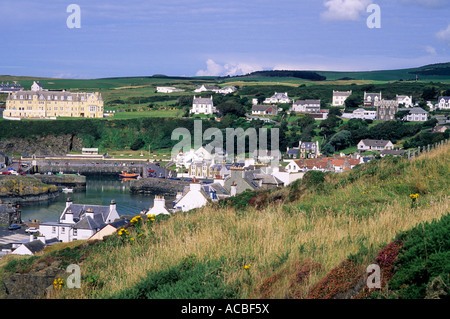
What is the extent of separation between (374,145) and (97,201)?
114 feet

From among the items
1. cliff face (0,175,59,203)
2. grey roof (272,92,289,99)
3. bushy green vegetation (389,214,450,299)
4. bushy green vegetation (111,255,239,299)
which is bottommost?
cliff face (0,175,59,203)

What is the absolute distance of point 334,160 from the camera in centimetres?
5141

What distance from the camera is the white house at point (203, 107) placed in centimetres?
9838

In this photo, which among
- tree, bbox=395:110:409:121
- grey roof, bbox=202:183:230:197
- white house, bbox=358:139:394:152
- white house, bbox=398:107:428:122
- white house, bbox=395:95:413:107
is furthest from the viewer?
white house, bbox=395:95:413:107

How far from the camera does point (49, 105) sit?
325ft

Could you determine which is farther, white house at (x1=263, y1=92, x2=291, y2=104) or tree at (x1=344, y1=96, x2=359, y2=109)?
white house at (x1=263, y1=92, x2=291, y2=104)

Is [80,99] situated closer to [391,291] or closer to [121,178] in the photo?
[121,178]

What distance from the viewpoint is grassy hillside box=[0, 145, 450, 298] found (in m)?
6.04

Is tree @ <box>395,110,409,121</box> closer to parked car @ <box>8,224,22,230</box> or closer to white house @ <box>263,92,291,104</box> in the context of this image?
white house @ <box>263,92,291,104</box>

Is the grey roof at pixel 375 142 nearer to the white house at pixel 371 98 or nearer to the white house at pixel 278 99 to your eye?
the white house at pixel 371 98

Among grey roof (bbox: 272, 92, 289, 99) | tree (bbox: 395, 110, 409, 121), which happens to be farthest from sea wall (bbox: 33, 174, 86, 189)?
grey roof (bbox: 272, 92, 289, 99)

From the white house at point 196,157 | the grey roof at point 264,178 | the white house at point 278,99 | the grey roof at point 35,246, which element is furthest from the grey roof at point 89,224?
the white house at point 278,99

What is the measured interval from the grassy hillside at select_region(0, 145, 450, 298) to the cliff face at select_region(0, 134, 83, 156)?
8052 cm
